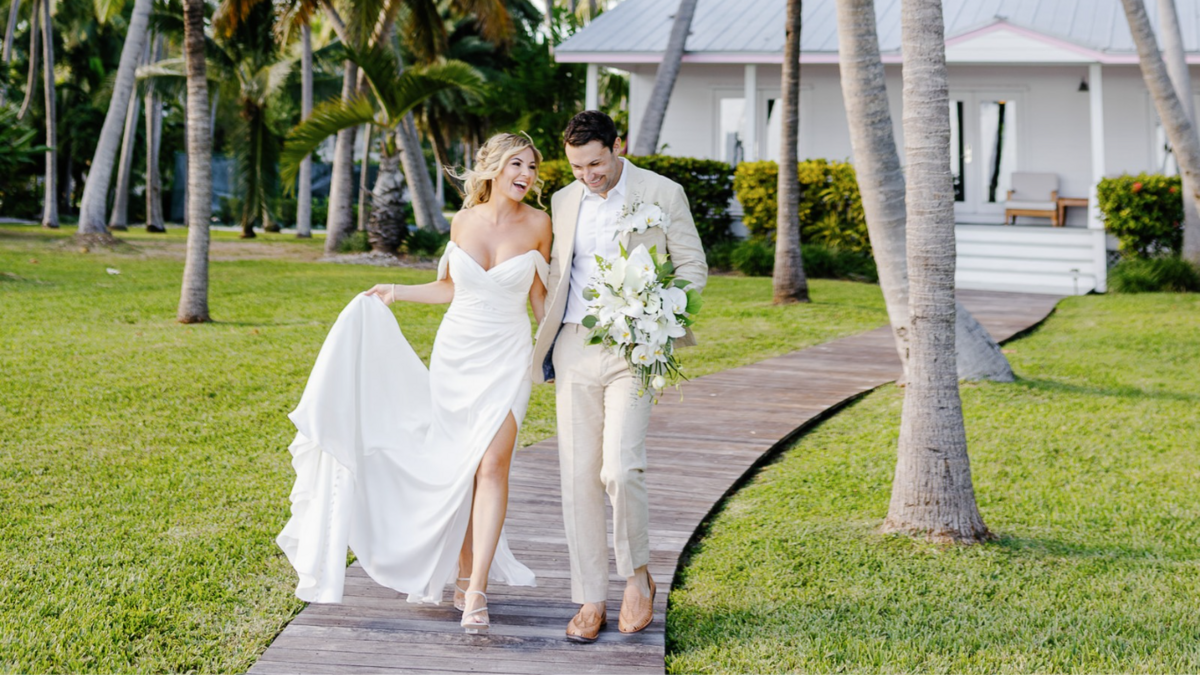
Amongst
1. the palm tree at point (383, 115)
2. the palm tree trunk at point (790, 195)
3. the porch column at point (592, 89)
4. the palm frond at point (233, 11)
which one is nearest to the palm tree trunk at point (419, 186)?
the palm tree at point (383, 115)

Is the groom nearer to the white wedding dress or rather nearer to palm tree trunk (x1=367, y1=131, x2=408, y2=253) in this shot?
the white wedding dress

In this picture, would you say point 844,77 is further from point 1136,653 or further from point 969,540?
point 1136,653

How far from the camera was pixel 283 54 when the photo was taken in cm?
3359

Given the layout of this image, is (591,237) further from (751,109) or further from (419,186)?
(419,186)

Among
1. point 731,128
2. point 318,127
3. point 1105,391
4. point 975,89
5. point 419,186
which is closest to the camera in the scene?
point 1105,391

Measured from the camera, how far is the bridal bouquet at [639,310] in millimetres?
4156

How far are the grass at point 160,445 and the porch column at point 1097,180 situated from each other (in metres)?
4.53

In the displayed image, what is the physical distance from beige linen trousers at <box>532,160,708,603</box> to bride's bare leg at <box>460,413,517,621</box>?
0.24 m

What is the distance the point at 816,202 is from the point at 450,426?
1558 cm

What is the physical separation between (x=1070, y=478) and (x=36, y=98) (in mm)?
40180

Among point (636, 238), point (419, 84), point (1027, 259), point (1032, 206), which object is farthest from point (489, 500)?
point (1032, 206)

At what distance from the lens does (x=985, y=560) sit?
557 cm

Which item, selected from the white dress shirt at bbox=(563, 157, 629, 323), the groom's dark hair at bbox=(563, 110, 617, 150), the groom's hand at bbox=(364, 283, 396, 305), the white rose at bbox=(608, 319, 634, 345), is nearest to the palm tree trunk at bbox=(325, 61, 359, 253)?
the groom's hand at bbox=(364, 283, 396, 305)

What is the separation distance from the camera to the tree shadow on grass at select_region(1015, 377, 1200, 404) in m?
9.42
